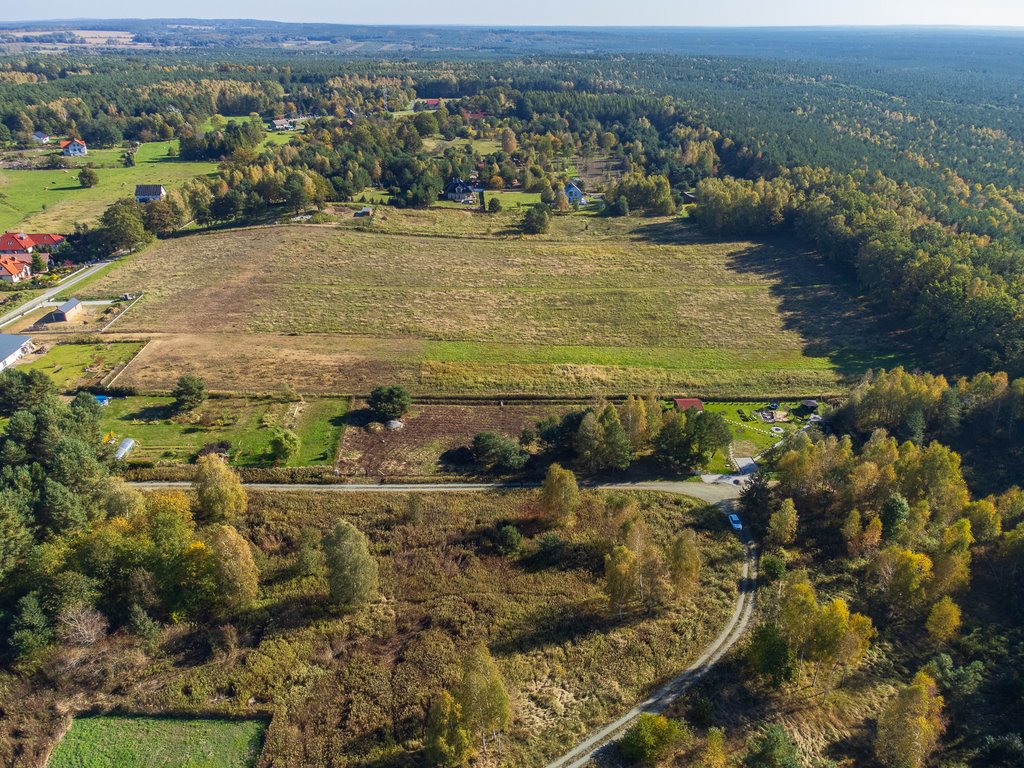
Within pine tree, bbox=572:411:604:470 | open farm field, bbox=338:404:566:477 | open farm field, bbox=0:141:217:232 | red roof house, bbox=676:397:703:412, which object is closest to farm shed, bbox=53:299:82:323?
open farm field, bbox=0:141:217:232

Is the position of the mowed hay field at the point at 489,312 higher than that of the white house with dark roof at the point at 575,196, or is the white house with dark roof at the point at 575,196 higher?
the white house with dark roof at the point at 575,196

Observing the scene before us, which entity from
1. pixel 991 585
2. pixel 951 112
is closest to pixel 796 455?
pixel 991 585

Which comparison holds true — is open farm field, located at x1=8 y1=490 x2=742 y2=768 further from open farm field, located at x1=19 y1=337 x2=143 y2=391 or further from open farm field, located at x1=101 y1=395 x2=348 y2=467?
open farm field, located at x1=19 y1=337 x2=143 y2=391

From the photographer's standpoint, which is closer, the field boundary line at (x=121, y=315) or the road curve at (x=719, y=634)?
the road curve at (x=719, y=634)

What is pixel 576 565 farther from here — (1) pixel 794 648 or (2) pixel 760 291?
(2) pixel 760 291

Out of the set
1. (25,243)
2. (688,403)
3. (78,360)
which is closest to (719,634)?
(688,403)

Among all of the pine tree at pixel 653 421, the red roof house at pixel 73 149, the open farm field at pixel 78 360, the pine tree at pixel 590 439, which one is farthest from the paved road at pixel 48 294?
the red roof house at pixel 73 149

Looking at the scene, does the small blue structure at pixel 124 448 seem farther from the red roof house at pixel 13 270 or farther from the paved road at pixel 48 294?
the red roof house at pixel 13 270

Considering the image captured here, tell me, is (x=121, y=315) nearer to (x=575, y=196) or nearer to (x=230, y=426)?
(x=230, y=426)
